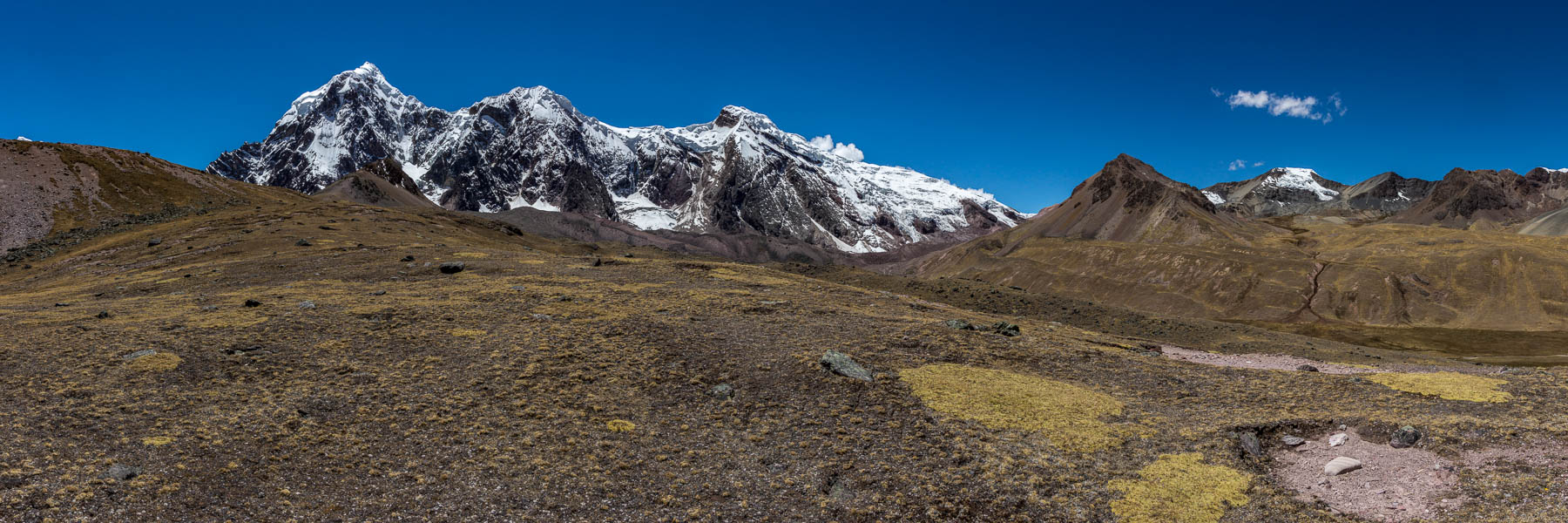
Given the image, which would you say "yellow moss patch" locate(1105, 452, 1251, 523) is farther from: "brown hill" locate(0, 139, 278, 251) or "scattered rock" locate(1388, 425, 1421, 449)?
"brown hill" locate(0, 139, 278, 251)

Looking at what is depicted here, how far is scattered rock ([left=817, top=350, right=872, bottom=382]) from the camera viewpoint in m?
26.8

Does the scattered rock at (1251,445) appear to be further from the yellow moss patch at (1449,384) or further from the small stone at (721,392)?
the small stone at (721,392)

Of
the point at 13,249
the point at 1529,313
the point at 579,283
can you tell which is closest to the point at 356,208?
the point at 13,249

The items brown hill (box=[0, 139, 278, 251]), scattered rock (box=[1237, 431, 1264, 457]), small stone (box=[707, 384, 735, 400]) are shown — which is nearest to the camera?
scattered rock (box=[1237, 431, 1264, 457])

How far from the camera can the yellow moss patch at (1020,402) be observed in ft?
74.1

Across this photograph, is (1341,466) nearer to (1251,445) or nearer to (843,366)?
(1251,445)

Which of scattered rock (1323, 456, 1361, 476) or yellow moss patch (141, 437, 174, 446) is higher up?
scattered rock (1323, 456, 1361, 476)

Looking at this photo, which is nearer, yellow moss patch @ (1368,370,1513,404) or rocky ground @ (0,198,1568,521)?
rocky ground @ (0,198,1568,521)

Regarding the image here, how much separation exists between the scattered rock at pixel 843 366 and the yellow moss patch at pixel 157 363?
80.7 ft

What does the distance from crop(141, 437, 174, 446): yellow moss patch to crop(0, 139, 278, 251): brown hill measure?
10688 centimetres

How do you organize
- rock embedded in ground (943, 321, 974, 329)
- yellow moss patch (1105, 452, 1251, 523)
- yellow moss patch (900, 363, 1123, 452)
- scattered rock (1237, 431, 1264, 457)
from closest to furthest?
yellow moss patch (1105, 452, 1251, 523), scattered rock (1237, 431, 1264, 457), yellow moss patch (900, 363, 1123, 452), rock embedded in ground (943, 321, 974, 329)

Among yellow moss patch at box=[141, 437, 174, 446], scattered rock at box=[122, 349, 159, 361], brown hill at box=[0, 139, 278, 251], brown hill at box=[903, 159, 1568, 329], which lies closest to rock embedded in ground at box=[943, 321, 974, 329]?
yellow moss patch at box=[141, 437, 174, 446]

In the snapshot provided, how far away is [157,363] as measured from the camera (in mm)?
24797

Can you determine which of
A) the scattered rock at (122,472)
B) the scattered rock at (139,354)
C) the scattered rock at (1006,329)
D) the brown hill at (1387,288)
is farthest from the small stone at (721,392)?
the brown hill at (1387,288)
